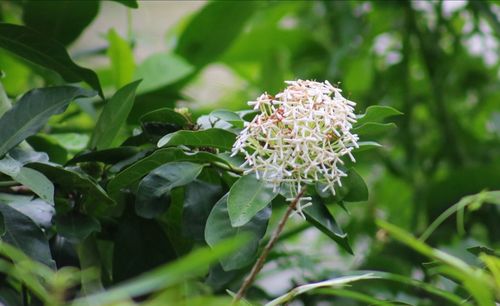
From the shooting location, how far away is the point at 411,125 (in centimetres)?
123

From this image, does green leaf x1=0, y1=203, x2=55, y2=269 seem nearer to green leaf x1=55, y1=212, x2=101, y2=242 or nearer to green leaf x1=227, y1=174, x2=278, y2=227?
green leaf x1=55, y1=212, x2=101, y2=242

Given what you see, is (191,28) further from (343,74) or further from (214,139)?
(214,139)

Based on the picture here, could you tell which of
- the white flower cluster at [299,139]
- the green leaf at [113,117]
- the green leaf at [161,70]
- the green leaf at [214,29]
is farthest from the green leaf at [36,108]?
the green leaf at [214,29]

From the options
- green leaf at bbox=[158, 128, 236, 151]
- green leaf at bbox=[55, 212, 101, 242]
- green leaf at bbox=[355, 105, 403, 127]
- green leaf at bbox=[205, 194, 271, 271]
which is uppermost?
green leaf at bbox=[355, 105, 403, 127]

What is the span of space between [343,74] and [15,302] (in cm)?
76

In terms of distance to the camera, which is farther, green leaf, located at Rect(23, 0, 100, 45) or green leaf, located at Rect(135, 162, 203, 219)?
green leaf, located at Rect(23, 0, 100, 45)

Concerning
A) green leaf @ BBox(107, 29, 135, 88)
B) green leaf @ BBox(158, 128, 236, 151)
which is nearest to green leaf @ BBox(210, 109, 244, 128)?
green leaf @ BBox(158, 128, 236, 151)

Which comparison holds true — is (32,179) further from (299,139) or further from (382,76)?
(382,76)

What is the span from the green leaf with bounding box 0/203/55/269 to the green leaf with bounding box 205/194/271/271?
0.37ft

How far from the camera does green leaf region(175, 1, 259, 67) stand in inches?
41.3

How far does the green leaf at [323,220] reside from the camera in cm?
58

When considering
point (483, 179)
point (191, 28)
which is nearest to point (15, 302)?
point (191, 28)

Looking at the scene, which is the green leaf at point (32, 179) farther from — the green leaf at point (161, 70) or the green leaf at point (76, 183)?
the green leaf at point (161, 70)

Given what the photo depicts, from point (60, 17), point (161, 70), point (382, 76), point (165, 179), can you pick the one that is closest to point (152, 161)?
point (165, 179)
